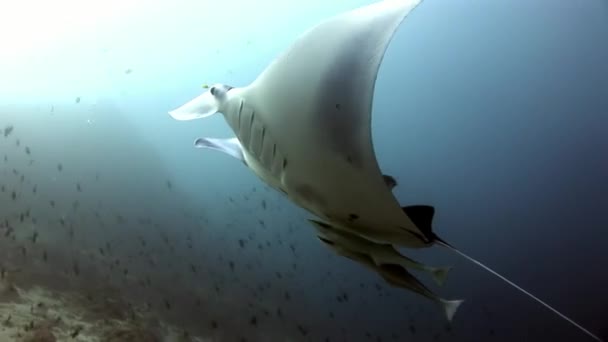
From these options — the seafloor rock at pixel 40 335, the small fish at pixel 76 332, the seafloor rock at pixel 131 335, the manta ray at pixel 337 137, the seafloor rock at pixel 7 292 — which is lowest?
the seafloor rock at pixel 131 335

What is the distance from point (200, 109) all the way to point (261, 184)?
329mm

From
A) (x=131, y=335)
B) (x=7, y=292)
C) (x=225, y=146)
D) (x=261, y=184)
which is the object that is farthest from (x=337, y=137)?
(x=7, y=292)

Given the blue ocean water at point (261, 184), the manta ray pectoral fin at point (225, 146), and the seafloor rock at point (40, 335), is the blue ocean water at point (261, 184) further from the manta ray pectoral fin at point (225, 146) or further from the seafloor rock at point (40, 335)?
the manta ray pectoral fin at point (225, 146)

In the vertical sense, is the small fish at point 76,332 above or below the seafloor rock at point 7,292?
below

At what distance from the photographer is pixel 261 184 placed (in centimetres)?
112

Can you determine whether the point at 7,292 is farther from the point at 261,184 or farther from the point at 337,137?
the point at 337,137

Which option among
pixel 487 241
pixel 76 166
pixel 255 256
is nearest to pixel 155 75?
pixel 76 166

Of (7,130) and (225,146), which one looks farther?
(7,130)

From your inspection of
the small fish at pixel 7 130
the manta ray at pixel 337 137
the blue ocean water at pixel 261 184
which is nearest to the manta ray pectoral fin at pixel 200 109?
the manta ray at pixel 337 137

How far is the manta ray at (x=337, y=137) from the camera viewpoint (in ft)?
1.85

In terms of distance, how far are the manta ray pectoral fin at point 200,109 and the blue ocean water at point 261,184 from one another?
0.25m

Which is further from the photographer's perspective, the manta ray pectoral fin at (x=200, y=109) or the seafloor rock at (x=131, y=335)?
the seafloor rock at (x=131, y=335)

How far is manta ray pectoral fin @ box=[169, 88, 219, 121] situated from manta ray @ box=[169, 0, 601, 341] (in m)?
0.03

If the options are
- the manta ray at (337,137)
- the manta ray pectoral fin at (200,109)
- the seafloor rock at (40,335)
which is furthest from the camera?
the seafloor rock at (40,335)
